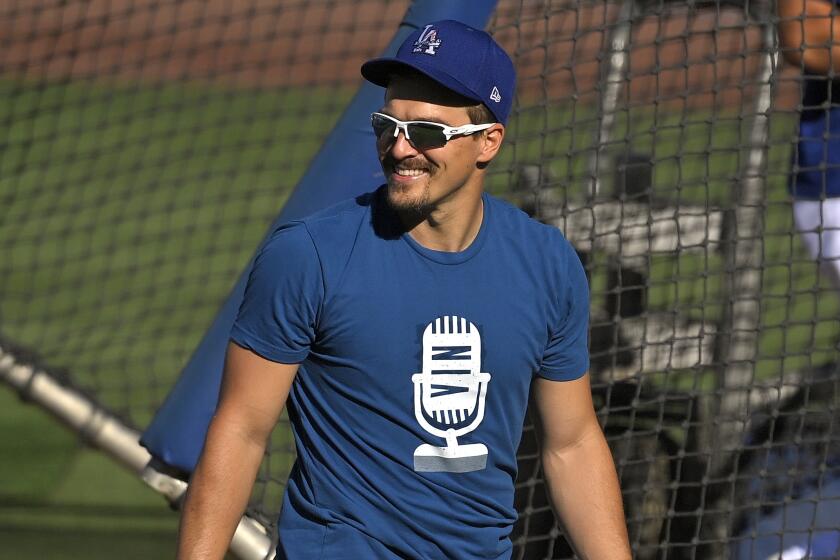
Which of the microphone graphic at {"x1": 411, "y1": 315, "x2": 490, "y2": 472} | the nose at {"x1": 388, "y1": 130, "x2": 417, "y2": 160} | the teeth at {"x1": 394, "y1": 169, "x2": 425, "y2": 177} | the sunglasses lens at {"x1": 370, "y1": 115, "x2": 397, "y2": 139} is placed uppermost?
the sunglasses lens at {"x1": 370, "y1": 115, "x2": 397, "y2": 139}

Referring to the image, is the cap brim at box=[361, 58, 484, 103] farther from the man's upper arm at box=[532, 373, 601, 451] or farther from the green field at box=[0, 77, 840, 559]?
the green field at box=[0, 77, 840, 559]

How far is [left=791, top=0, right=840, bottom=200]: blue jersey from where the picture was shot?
14.0ft

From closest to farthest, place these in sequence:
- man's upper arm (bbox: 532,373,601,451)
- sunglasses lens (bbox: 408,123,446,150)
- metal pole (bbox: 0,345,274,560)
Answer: sunglasses lens (bbox: 408,123,446,150)
man's upper arm (bbox: 532,373,601,451)
metal pole (bbox: 0,345,274,560)

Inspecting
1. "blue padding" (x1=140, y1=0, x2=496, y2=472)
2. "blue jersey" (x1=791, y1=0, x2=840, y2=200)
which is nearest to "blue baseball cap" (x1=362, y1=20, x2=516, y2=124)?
"blue padding" (x1=140, y1=0, x2=496, y2=472)

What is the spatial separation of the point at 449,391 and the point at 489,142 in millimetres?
581

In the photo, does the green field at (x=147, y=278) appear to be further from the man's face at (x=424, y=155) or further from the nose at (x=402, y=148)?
the nose at (x=402, y=148)

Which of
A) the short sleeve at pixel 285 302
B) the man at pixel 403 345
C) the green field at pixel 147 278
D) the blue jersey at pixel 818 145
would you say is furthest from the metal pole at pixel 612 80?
the short sleeve at pixel 285 302

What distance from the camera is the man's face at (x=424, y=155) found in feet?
8.96

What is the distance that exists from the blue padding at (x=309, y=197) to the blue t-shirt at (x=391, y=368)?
1.02m

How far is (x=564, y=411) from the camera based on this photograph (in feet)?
9.89

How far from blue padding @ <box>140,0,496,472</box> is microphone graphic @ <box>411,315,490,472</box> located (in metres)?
1.22

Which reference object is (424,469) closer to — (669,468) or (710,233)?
(669,468)

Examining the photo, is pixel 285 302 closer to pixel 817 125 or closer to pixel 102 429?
pixel 102 429

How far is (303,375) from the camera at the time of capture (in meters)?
2.79
